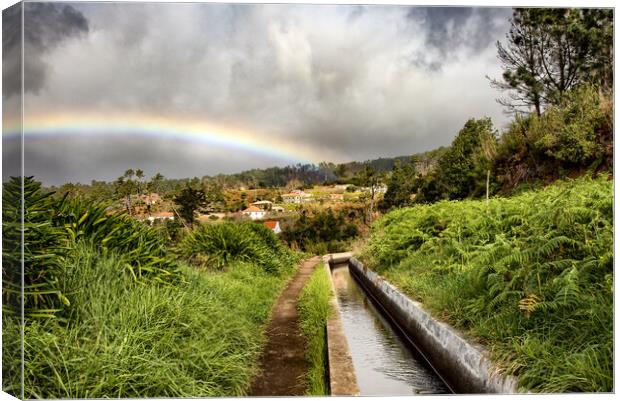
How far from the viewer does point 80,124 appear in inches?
203

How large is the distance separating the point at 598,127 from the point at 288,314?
14.1 feet

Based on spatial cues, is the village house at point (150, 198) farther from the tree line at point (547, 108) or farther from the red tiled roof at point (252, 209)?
the tree line at point (547, 108)

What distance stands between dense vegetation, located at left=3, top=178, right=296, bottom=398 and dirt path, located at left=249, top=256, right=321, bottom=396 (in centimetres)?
14

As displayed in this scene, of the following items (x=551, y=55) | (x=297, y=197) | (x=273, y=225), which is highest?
(x=551, y=55)

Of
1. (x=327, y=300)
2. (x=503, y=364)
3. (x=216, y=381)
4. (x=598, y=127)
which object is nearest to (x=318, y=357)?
(x=216, y=381)

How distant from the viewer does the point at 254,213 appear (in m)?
12.6

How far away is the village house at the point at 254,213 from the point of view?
473 inches

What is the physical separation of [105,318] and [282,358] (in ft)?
5.94

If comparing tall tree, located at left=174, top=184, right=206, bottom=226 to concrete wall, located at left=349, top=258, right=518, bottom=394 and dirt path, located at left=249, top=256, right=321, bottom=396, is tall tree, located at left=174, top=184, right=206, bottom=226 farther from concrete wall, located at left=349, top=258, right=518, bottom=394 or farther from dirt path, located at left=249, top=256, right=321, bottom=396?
concrete wall, located at left=349, top=258, right=518, bottom=394

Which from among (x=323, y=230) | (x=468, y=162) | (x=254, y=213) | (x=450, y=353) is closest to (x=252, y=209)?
(x=254, y=213)

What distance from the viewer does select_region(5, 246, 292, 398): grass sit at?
3121mm

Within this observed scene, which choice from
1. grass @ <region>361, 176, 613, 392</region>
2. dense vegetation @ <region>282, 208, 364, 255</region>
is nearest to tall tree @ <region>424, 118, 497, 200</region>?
grass @ <region>361, 176, 613, 392</region>

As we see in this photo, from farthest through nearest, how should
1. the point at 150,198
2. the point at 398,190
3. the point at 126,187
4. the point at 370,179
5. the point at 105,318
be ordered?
the point at 398,190, the point at 150,198, the point at 370,179, the point at 126,187, the point at 105,318

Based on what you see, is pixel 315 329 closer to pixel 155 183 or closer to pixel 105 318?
pixel 105 318
